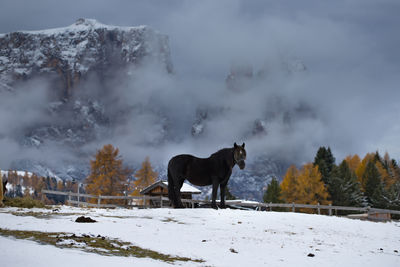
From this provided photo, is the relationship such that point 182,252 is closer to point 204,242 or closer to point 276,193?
point 204,242

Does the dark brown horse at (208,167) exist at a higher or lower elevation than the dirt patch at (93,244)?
higher

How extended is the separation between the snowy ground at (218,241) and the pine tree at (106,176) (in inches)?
1187

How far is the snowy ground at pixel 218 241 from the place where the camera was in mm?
6332

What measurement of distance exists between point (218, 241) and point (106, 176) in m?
35.7

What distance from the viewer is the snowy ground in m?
6.33

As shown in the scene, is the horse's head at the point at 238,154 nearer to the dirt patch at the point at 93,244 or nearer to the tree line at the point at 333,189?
the dirt patch at the point at 93,244

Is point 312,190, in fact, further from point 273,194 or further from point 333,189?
point 273,194

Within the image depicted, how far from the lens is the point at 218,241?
31.2ft

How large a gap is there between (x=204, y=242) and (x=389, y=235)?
833 cm

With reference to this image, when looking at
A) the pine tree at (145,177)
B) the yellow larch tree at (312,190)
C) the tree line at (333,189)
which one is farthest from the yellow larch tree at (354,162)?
the pine tree at (145,177)

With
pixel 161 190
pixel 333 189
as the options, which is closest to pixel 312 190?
pixel 333 189

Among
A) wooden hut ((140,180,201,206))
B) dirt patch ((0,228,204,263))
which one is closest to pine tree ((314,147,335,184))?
wooden hut ((140,180,201,206))

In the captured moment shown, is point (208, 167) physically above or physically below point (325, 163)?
below

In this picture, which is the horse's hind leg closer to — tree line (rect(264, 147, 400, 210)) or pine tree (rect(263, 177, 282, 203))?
tree line (rect(264, 147, 400, 210))
